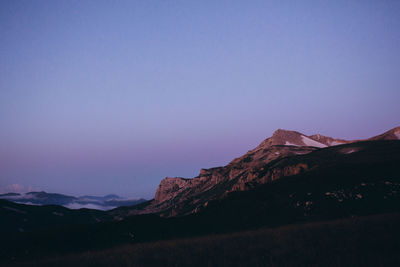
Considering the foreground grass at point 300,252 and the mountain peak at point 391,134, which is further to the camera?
the mountain peak at point 391,134

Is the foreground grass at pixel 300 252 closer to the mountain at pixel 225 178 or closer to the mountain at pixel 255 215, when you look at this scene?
the mountain at pixel 255 215

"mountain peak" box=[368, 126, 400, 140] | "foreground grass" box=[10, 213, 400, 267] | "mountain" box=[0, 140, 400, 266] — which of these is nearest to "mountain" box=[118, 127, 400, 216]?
"mountain peak" box=[368, 126, 400, 140]

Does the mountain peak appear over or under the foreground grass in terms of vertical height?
over

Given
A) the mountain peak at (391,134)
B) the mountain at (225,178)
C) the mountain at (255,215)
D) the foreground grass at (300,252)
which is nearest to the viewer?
the foreground grass at (300,252)

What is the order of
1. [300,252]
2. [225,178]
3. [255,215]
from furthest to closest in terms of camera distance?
1. [225,178]
2. [255,215]
3. [300,252]

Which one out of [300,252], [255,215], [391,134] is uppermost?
[391,134]

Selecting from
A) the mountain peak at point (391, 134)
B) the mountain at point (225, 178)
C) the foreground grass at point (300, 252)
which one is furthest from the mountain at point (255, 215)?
the mountain peak at point (391, 134)

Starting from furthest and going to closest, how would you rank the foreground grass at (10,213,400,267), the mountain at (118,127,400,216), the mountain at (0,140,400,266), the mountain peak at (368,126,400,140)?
the mountain peak at (368,126,400,140), the mountain at (118,127,400,216), the mountain at (0,140,400,266), the foreground grass at (10,213,400,267)

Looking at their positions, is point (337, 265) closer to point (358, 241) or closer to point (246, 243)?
point (358, 241)

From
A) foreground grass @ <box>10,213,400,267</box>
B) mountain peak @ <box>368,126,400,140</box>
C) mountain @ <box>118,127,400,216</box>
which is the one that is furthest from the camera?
→ mountain peak @ <box>368,126,400,140</box>

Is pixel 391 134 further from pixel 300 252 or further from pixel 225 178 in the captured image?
pixel 300 252

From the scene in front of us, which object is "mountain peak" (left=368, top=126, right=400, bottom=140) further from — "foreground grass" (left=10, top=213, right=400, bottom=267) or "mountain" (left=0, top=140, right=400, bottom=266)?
"foreground grass" (left=10, top=213, right=400, bottom=267)

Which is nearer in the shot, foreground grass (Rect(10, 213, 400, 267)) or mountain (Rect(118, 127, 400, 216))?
foreground grass (Rect(10, 213, 400, 267))

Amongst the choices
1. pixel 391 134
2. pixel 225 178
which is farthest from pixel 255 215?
pixel 391 134
